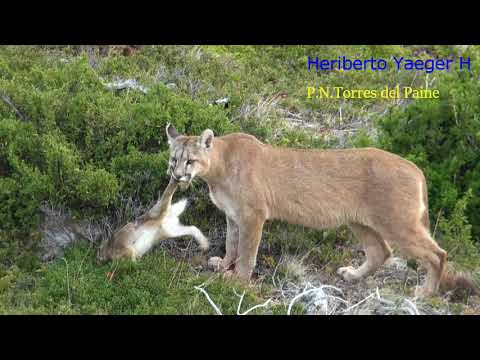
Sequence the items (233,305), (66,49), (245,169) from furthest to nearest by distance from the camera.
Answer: (66,49), (245,169), (233,305)

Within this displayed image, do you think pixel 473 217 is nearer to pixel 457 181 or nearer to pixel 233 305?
Result: pixel 457 181

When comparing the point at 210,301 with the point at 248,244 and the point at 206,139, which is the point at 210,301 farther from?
the point at 206,139

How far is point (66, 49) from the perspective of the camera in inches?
513

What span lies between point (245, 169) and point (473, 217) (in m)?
3.05

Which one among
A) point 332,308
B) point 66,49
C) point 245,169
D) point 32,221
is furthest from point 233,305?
point 66,49

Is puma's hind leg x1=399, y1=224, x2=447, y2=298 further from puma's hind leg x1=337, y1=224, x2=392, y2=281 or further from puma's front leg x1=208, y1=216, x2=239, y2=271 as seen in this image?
puma's front leg x1=208, y1=216, x2=239, y2=271

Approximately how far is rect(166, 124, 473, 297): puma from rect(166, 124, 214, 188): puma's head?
0.01m

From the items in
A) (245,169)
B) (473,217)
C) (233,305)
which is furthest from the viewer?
(473,217)

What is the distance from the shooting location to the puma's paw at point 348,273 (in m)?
8.20

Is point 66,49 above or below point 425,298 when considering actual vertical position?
above

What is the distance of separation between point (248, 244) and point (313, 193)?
37.8 inches

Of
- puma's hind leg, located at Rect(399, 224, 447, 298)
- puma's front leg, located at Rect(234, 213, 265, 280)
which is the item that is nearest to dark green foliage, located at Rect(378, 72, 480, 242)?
puma's hind leg, located at Rect(399, 224, 447, 298)

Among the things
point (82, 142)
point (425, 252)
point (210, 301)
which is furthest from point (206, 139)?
point (425, 252)

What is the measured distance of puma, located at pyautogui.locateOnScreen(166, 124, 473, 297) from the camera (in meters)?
7.48
